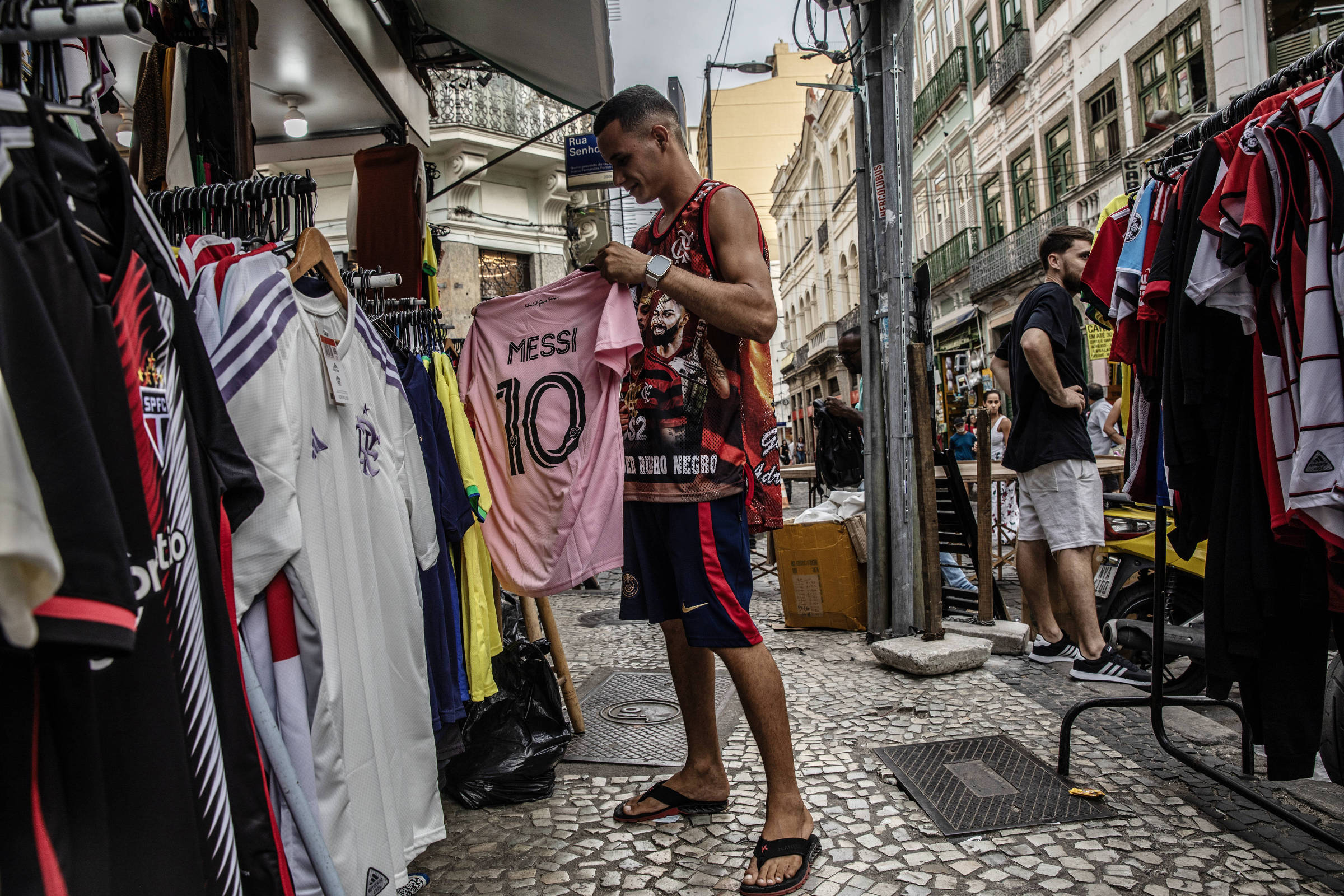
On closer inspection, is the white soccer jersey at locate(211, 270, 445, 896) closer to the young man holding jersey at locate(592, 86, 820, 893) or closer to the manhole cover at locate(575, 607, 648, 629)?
the young man holding jersey at locate(592, 86, 820, 893)

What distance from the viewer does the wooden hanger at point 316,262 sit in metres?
1.88

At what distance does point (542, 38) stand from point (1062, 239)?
3.68 metres

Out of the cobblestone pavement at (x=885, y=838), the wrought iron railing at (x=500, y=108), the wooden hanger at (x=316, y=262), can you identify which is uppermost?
the wrought iron railing at (x=500, y=108)

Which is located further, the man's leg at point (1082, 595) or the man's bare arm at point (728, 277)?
the man's leg at point (1082, 595)

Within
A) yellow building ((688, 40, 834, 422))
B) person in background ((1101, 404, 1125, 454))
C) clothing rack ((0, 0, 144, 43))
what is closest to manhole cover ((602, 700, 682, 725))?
clothing rack ((0, 0, 144, 43))

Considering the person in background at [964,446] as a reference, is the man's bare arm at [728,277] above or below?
above

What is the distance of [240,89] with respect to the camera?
8.74 ft

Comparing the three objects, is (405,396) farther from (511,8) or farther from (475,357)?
(511,8)

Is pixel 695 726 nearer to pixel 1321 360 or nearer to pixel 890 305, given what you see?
pixel 1321 360

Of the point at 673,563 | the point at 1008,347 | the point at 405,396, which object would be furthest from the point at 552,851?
the point at 1008,347

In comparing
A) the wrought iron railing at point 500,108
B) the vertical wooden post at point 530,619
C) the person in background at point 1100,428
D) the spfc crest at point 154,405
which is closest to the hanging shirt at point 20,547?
the spfc crest at point 154,405

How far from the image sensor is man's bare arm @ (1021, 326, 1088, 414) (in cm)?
401

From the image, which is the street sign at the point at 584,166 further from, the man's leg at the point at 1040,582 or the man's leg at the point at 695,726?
the man's leg at the point at 695,726

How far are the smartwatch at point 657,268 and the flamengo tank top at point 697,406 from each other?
0.33ft
